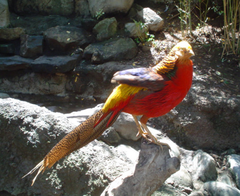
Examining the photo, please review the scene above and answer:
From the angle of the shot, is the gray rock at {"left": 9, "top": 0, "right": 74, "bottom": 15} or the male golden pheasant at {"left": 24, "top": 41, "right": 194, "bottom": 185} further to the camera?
the gray rock at {"left": 9, "top": 0, "right": 74, "bottom": 15}

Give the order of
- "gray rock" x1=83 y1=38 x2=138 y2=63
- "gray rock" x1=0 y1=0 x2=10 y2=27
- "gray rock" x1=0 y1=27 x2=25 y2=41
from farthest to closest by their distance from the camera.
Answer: "gray rock" x1=0 y1=0 x2=10 y2=27 → "gray rock" x1=0 y1=27 x2=25 y2=41 → "gray rock" x1=83 y1=38 x2=138 y2=63

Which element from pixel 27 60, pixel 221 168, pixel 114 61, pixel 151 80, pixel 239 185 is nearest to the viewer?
pixel 151 80

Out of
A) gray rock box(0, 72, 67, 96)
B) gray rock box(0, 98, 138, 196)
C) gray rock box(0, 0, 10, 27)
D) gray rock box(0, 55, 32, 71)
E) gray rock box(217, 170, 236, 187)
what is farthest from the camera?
gray rock box(0, 0, 10, 27)

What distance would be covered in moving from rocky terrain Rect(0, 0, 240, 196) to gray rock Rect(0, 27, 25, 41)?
27 mm

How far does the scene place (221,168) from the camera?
11.2 ft

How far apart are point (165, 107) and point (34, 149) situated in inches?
69.6

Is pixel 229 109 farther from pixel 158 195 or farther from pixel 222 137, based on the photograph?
pixel 158 195

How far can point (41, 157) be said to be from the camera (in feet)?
8.80

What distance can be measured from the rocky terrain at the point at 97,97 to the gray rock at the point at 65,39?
Result: 29 mm

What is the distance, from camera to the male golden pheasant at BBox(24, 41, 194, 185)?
1828 millimetres

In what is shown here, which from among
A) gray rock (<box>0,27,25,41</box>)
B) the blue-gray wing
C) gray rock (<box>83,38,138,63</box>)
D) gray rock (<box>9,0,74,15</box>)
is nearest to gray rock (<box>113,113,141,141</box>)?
the blue-gray wing

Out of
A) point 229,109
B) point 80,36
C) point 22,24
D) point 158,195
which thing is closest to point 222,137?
point 229,109

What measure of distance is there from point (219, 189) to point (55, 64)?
4.59m

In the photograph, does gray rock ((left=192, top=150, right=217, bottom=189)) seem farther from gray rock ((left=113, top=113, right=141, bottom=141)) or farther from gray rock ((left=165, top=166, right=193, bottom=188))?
gray rock ((left=113, top=113, right=141, bottom=141))
